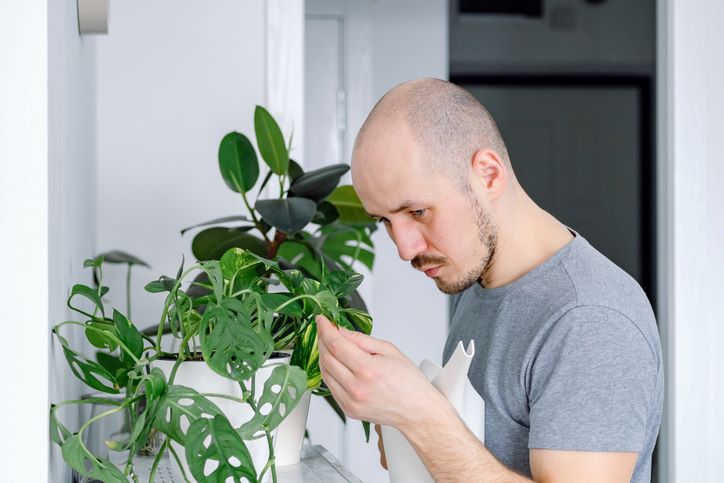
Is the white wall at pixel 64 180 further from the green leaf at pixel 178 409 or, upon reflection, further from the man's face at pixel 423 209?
the man's face at pixel 423 209

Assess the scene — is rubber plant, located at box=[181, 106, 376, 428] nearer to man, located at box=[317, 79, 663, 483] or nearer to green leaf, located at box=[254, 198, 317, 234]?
green leaf, located at box=[254, 198, 317, 234]

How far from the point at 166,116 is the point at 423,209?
3.79ft

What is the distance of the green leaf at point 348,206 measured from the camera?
1886 mm

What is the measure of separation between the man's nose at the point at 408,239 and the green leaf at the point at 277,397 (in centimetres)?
46

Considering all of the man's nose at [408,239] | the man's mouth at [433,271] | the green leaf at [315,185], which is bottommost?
the man's mouth at [433,271]

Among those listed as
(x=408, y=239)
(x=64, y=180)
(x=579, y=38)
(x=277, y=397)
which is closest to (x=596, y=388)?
(x=408, y=239)

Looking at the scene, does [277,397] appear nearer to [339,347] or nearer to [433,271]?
[339,347]

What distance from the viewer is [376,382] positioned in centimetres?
97
